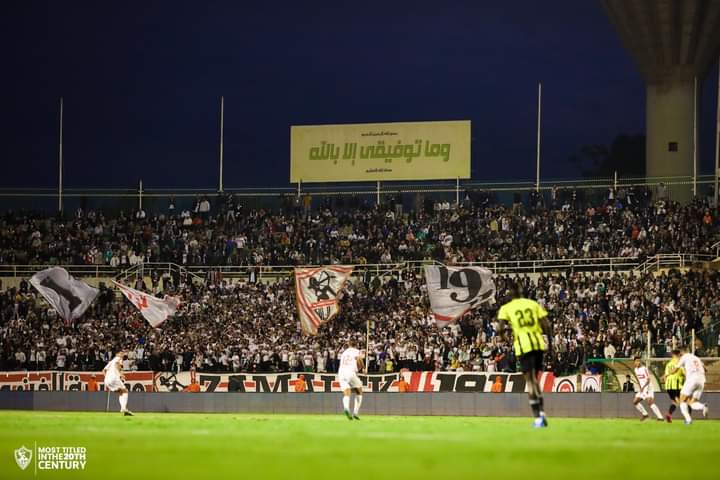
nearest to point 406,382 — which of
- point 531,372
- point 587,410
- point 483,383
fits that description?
point 483,383

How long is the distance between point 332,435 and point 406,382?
2545 centimetres

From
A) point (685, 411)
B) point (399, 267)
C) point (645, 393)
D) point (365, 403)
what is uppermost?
point (399, 267)

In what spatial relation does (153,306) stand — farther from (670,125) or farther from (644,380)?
(670,125)

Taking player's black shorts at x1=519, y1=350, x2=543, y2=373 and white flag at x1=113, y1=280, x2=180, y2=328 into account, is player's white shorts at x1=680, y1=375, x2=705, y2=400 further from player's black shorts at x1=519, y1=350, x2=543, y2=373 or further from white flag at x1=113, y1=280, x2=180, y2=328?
white flag at x1=113, y1=280, x2=180, y2=328

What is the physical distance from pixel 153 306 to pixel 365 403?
1305cm

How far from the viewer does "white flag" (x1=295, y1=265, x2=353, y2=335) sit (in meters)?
48.2

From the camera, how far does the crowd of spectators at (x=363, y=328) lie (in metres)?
43.4

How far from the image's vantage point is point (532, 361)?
2106cm

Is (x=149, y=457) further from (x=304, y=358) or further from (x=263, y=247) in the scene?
(x=263, y=247)

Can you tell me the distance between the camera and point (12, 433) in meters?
20.3

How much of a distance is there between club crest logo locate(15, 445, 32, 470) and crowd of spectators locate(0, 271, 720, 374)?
1173 inches

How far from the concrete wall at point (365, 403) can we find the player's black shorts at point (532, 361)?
16.3 m

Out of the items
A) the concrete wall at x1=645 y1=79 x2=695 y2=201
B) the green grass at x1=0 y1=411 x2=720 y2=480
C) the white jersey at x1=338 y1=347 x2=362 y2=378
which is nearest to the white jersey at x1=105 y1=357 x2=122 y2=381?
the white jersey at x1=338 y1=347 x2=362 y2=378

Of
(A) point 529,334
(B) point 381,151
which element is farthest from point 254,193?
(A) point 529,334
